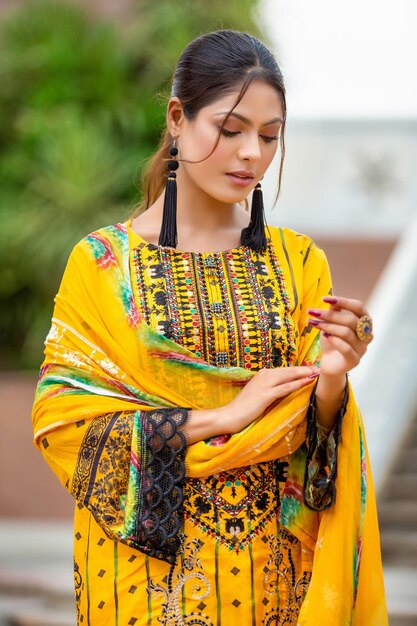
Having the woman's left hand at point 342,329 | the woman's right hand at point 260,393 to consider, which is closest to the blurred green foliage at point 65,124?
the woman's right hand at point 260,393

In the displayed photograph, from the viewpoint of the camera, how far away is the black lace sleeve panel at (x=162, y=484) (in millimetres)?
2984

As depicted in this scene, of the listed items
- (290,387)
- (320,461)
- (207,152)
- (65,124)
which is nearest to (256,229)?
(207,152)

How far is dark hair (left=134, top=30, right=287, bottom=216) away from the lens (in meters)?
3.13

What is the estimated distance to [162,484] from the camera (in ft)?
9.89

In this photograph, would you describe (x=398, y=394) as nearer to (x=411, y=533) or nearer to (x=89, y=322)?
(x=411, y=533)

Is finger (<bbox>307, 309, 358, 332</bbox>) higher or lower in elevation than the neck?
lower

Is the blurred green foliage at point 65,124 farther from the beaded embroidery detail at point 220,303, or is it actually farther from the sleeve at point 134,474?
the sleeve at point 134,474

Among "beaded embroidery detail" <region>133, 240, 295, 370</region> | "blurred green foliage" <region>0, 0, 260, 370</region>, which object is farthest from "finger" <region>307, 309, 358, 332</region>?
"blurred green foliage" <region>0, 0, 260, 370</region>

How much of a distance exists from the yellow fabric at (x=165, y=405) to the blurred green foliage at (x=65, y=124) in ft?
30.7

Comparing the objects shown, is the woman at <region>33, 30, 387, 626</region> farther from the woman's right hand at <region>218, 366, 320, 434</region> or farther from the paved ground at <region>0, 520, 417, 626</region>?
the paved ground at <region>0, 520, 417, 626</region>

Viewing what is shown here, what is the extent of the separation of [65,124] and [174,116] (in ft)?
31.6

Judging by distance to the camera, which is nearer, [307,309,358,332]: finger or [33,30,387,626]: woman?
[307,309,358,332]: finger

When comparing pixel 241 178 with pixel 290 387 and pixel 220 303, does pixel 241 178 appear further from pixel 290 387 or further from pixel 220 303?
pixel 290 387

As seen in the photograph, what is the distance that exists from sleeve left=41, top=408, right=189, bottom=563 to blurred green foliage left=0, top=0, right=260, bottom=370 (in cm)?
950
